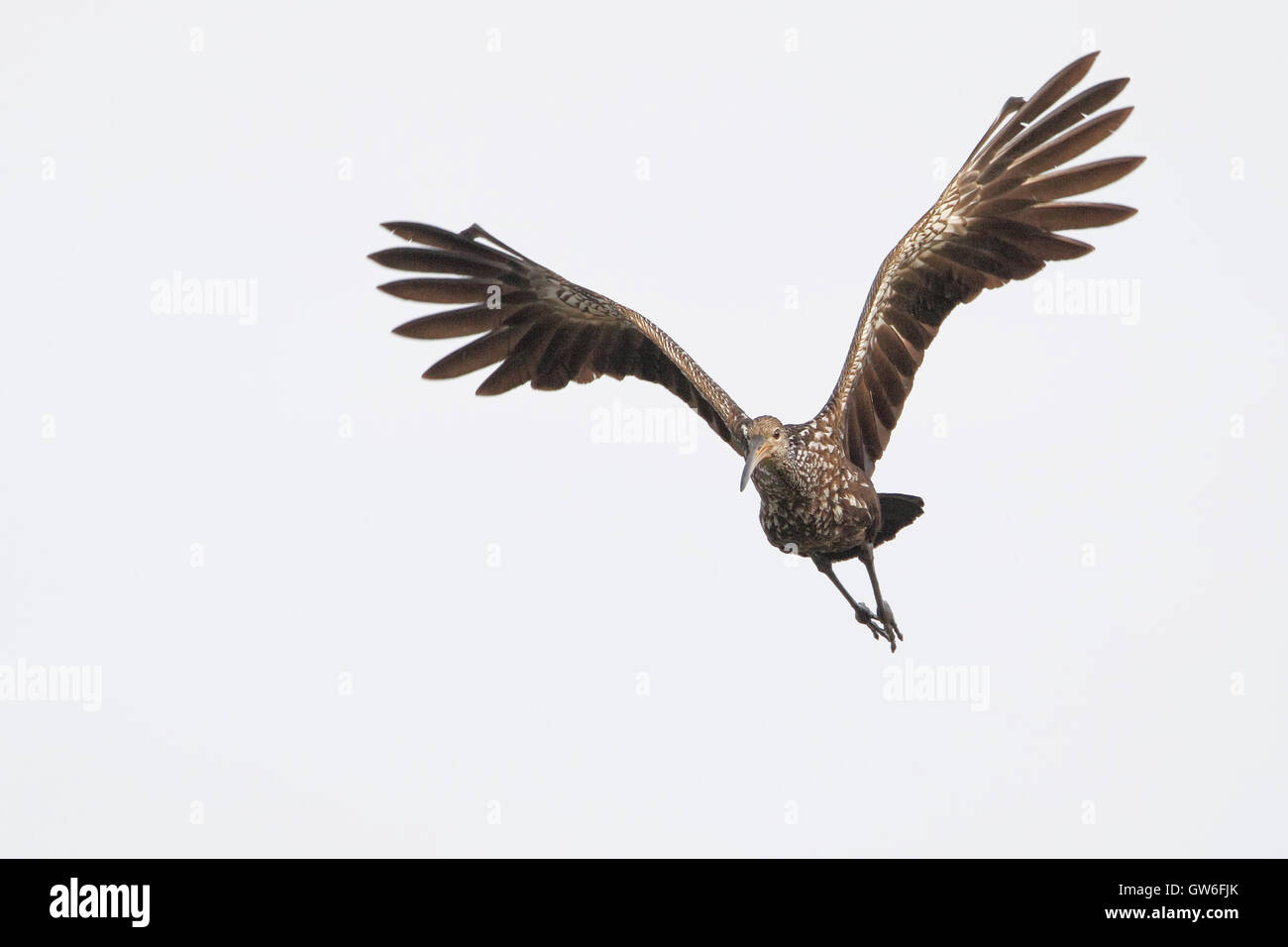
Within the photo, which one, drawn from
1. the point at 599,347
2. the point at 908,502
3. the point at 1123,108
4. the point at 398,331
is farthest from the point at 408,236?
the point at 1123,108

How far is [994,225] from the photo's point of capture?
15336mm

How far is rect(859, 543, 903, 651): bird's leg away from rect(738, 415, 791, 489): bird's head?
145cm

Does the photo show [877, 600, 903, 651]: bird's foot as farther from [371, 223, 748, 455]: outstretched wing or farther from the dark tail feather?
[371, 223, 748, 455]: outstretched wing

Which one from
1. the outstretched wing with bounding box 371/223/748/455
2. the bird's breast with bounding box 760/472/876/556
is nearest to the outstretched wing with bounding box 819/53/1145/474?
the bird's breast with bounding box 760/472/876/556

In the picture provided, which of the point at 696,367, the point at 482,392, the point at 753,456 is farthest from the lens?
the point at 482,392

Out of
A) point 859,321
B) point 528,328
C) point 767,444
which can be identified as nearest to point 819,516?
point 767,444

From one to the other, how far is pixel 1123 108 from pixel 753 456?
4353mm

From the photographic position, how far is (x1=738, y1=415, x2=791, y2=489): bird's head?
14297 millimetres

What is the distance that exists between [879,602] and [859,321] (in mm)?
2501

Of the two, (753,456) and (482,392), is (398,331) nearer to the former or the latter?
(482,392)

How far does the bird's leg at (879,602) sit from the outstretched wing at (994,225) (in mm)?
1165

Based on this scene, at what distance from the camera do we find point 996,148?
15.3 meters

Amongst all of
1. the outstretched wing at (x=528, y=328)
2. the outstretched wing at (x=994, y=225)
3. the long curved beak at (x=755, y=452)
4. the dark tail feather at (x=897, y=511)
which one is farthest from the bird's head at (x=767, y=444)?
the dark tail feather at (x=897, y=511)

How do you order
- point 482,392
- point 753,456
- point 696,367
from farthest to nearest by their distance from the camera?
1. point 482,392
2. point 696,367
3. point 753,456
